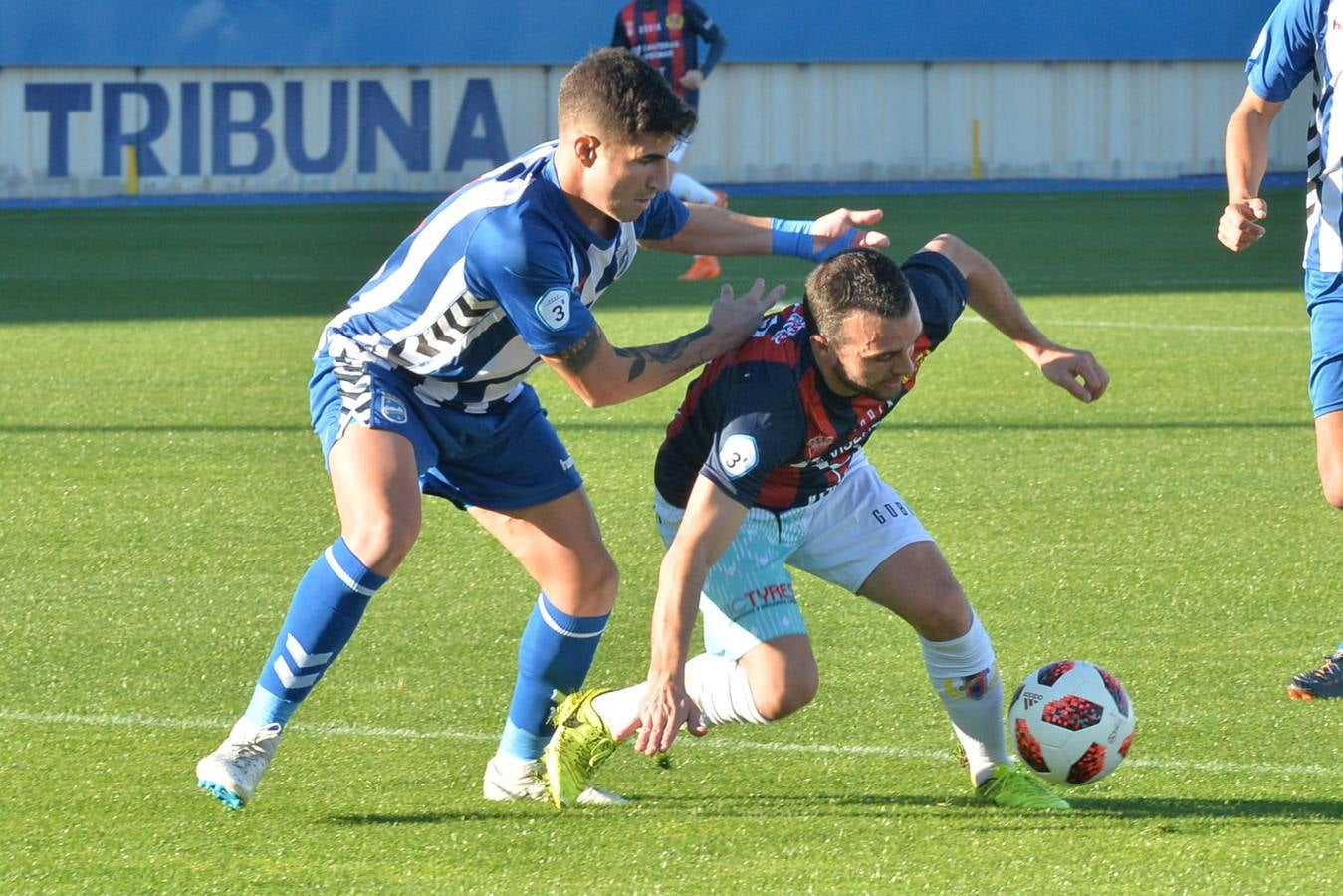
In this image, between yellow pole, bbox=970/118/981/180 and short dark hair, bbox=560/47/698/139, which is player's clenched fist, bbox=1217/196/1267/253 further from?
yellow pole, bbox=970/118/981/180

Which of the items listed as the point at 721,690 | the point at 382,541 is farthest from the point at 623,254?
the point at 721,690

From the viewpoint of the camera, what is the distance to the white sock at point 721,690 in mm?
4270

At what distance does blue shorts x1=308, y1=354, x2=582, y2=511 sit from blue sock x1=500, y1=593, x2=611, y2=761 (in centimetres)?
28

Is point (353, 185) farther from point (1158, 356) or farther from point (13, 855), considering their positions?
point (13, 855)

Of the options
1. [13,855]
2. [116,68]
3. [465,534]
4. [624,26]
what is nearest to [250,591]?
[465,534]

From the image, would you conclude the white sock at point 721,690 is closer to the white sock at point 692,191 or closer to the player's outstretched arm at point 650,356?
the player's outstretched arm at point 650,356

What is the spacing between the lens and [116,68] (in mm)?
23797

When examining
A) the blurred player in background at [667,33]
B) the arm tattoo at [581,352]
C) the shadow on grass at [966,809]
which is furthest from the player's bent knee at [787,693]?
the blurred player in background at [667,33]

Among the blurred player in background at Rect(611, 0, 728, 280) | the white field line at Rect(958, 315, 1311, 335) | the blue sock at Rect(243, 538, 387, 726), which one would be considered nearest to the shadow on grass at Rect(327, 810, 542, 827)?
the blue sock at Rect(243, 538, 387, 726)

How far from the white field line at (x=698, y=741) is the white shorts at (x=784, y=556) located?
42 centimetres

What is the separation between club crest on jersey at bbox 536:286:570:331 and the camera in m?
3.96

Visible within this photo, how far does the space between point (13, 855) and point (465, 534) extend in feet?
10.8

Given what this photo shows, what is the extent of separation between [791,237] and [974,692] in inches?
45.1

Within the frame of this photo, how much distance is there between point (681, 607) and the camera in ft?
12.3
